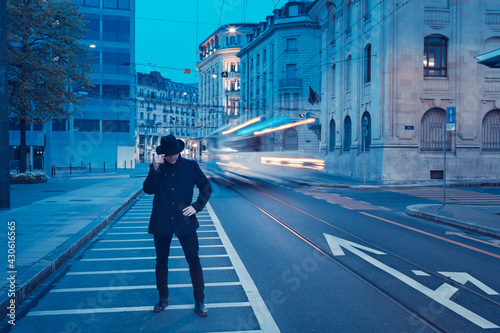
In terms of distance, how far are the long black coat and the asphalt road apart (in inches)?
36.1

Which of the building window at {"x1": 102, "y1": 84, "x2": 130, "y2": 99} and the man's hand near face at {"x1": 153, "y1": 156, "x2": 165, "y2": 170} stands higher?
the building window at {"x1": 102, "y1": 84, "x2": 130, "y2": 99}

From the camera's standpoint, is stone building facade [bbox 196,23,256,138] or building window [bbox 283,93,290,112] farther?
stone building facade [bbox 196,23,256,138]

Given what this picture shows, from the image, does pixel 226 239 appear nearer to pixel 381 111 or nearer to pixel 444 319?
pixel 444 319

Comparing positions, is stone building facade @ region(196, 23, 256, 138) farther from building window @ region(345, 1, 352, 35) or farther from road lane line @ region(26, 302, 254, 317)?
road lane line @ region(26, 302, 254, 317)

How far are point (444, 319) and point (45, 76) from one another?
Result: 828 inches

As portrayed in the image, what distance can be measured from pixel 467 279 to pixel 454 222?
5.09 m

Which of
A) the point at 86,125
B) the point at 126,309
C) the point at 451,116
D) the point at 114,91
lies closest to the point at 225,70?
the point at 114,91

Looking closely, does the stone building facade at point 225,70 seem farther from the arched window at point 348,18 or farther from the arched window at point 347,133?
the arched window at point 348,18

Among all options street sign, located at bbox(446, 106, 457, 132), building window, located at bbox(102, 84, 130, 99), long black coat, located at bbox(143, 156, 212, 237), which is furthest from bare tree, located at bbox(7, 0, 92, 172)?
building window, located at bbox(102, 84, 130, 99)

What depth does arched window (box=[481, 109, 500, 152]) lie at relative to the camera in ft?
86.5

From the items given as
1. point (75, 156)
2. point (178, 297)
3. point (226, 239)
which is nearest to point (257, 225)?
point (226, 239)

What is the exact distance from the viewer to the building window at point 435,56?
26.1 m

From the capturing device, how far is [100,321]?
4.62 meters

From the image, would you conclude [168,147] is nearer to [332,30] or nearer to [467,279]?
[467,279]
